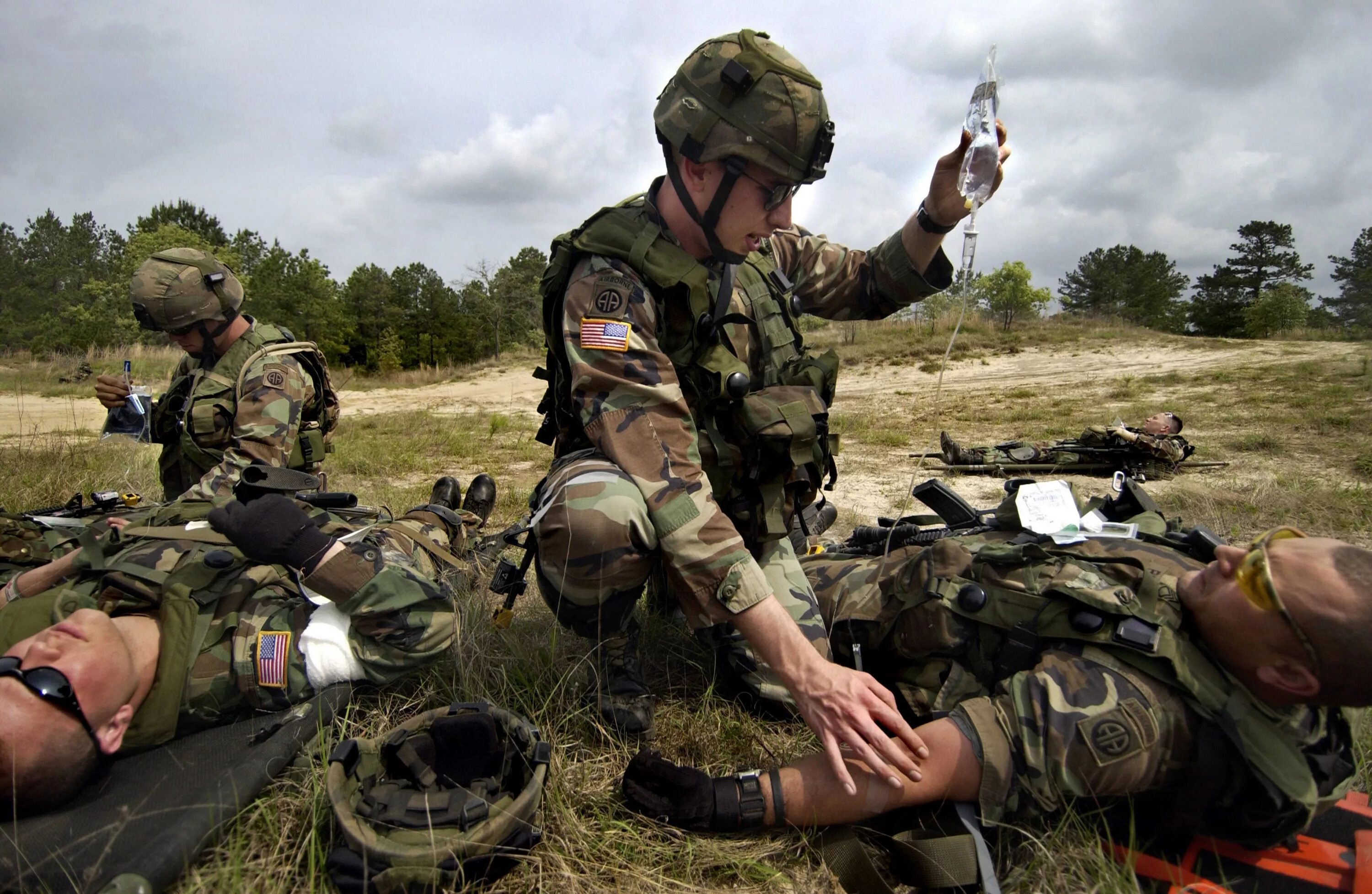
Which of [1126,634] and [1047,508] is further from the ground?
[1047,508]

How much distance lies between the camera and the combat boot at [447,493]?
4070 mm

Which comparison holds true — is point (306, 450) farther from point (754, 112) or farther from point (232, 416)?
point (754, 112)

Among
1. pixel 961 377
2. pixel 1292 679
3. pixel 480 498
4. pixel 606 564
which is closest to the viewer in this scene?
pixel 1292 679

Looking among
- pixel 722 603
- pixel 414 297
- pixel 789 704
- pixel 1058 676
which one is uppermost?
pixel 414 297

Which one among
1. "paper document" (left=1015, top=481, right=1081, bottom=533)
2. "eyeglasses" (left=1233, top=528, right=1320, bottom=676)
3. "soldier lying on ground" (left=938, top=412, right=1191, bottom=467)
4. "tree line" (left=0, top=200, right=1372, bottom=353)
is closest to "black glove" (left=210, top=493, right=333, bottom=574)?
"paper document" (left=1015, top=481, right=1081, bottom=533)

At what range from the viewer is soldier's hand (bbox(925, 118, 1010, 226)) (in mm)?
2338

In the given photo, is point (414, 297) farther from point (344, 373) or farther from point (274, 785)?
point (274, 785)

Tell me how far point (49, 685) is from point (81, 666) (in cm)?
8

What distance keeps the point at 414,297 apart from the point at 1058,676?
3858 cm

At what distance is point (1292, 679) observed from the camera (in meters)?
1.52

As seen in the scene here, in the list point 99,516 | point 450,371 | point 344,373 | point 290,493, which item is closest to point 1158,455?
point 290,493

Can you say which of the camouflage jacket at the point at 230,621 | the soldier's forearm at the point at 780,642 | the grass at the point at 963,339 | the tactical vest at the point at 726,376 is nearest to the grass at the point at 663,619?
the camouflage jacket at the point at 230,621

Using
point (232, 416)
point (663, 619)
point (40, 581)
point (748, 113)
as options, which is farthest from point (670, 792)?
point (232, 416)

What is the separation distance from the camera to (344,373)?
76.1 feet
